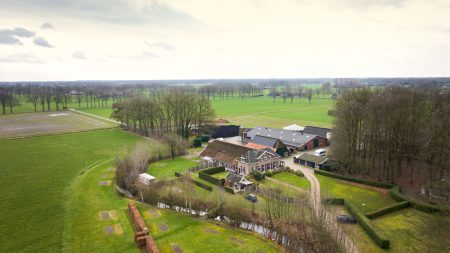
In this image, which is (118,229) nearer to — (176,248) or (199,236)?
(176,248)

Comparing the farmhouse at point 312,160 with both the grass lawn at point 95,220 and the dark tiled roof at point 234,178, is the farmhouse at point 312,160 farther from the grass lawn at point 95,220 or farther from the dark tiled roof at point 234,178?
the grass lawn at point 95,220

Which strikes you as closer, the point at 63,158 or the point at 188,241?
the point at 188,241

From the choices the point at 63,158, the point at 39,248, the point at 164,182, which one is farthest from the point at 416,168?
the point at 63,158

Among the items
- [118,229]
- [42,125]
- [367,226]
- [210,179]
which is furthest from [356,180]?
[42,125]

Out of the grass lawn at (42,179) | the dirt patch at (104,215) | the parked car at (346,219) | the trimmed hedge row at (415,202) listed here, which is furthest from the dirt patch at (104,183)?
the trimmed hedge row at (415,202)

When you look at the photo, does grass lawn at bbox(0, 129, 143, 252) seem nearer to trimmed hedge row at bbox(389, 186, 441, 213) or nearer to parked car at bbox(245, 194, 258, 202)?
parked car at bbox(245, 194, 258, 202)

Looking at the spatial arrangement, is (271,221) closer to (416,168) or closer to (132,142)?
(416,168)
